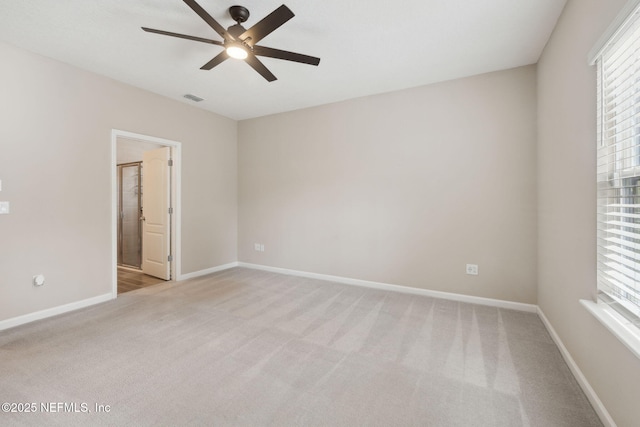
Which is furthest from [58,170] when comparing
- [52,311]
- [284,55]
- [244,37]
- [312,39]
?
[312,39]

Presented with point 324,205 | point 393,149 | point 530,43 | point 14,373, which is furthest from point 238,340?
point 530,43

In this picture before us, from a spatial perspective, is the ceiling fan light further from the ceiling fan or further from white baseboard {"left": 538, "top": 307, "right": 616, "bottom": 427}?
white baseboard {"left": 538, "top": 307, "right": 616, "bottom": 427}

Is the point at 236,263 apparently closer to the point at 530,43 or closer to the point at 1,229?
the point at 1,229

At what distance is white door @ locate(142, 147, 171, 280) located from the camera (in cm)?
426

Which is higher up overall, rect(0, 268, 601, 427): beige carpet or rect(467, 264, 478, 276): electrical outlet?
rect(467, 264, 478, 276): electrical outlet

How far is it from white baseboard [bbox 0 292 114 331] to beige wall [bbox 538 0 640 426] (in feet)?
15.2

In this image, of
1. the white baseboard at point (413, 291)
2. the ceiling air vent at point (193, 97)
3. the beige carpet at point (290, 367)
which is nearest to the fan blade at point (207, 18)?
the ceiling air vent at point (193, 97)

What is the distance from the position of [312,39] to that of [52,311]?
12.9ft

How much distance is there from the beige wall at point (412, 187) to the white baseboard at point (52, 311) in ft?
7.73

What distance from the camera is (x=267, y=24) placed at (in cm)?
194

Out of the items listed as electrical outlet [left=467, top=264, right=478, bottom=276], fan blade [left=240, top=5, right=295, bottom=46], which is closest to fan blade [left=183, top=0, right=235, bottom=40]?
fan blade [left=240, top=5, right=295, bottom=46]

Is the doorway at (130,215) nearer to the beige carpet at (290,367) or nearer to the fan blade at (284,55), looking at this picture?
the beige carpet at (290,367)

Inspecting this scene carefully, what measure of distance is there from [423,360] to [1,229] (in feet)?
13.3

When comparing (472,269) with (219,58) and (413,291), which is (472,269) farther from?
(219,58)
